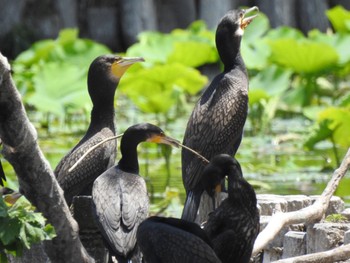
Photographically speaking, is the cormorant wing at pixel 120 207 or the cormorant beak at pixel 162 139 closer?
the cormorant wing at pixel 120 207

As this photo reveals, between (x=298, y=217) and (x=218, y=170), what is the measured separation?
15.8 inches

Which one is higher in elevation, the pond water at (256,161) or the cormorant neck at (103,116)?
the cormorant neck at (103,116)

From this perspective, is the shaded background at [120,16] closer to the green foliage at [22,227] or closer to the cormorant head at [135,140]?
the cormorant head at [135,140]

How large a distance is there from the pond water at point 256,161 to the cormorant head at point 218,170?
1884 millimetres

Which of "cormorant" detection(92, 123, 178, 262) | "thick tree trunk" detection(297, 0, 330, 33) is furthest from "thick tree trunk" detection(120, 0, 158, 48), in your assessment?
"cormorant" detection(92, 123, 178, 262)

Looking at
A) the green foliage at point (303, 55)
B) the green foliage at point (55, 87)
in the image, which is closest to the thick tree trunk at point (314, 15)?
the green foliage at point (303, 55)

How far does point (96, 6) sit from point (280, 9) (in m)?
1.87

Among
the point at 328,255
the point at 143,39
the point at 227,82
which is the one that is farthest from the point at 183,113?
the point at 328,255

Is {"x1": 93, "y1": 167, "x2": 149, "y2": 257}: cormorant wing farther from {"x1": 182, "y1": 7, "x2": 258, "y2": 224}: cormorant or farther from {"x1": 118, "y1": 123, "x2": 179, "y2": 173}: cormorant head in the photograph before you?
{"x1": 182, "y1": 7, "x2": 258, "y2": 224}: cormorant

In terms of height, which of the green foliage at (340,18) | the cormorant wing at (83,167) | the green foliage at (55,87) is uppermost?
the cormorant wing at (83,167)

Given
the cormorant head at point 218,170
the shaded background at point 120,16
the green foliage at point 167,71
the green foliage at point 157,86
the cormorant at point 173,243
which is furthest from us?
the shaded background at point 120,16

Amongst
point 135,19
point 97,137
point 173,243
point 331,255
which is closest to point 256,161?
point 97,137

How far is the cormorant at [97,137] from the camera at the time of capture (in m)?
4.72

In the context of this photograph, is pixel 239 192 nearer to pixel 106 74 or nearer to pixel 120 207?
pixel 120 207
